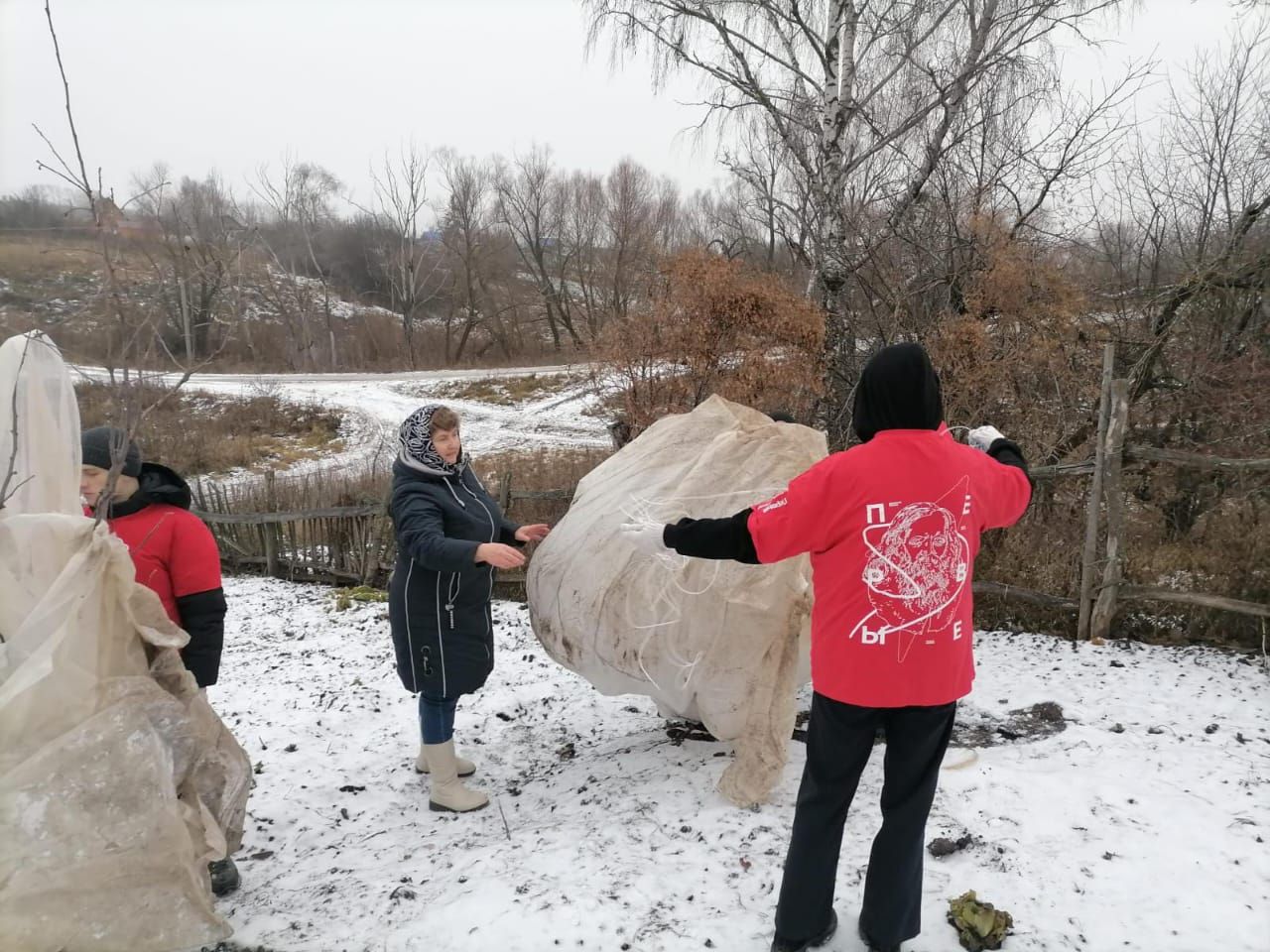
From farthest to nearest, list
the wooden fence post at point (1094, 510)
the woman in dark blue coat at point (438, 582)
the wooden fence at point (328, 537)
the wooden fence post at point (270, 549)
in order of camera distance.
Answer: the wooden fence post at point (270, 549), the wooden fence at point (328, 537), the wooden fence post at point (1094, 510), the woman in dark blue coat at point (438, 582)

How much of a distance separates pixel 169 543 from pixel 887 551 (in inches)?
91.0

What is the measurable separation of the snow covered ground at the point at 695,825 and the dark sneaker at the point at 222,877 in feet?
0.23

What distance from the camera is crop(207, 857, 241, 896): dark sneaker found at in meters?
2.66

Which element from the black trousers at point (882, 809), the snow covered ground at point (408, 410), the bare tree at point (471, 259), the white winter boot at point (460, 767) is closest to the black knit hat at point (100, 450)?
the white winter boot at point (460, 767)

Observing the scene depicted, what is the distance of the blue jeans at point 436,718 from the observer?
316 cm

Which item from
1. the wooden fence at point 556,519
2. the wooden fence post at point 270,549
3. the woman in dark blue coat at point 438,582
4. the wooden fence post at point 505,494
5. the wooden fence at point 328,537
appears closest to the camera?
the woman in dark blue coat at point 438,582

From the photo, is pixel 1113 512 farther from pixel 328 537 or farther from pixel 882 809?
pixel 328 537

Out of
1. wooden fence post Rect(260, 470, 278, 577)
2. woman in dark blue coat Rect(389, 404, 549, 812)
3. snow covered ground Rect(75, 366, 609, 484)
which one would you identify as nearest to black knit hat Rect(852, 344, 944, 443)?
woman in dark blue coat Rect(389, 404, 549, 812)

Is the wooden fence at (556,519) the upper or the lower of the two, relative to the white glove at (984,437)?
lower

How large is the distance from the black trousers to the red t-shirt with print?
0.30 ft

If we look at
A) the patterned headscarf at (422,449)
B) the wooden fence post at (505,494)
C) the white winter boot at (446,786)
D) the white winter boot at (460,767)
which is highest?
the patterned headscarf at (422,449)

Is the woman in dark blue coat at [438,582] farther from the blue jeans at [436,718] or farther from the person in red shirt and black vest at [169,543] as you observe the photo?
the person in red shirt and black vest at [169,543]

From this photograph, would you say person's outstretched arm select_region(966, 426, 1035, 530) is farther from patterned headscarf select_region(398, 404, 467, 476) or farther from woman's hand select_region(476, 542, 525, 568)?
patterned headscarf select_region(398, 404, 467, 476)

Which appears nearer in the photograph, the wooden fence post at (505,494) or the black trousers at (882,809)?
the black trousers at (882,809)
